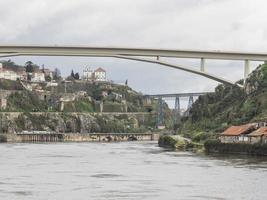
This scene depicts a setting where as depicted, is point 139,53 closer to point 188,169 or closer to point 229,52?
point 229,52

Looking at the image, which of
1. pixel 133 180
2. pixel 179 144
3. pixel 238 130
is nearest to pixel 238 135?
pixel 238 130

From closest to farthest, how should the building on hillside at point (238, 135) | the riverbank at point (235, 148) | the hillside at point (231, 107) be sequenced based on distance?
the riverbank at point (235, 148)
the building on hillside at point (238, 135)
the hillside at point (231, 107)

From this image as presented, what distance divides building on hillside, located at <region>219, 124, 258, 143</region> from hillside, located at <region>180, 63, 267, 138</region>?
6.39 metres

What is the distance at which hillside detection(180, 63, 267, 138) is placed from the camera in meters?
107

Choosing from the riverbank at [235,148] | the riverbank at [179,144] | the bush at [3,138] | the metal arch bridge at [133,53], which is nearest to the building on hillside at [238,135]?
the riverbank at [235,148]

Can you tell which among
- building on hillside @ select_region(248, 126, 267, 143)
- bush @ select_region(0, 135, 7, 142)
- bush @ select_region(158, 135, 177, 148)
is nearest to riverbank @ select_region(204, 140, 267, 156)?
building on hillside @ select_region(248, 126, 267, 143)

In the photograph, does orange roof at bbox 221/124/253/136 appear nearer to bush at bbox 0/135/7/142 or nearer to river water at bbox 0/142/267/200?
river water at bbox 0/142/267/200

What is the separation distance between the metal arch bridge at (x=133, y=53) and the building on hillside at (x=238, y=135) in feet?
Answer: 51.7

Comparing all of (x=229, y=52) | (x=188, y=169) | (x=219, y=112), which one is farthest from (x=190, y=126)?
(x=188, y=169)

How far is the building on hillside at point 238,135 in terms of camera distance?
278 ft

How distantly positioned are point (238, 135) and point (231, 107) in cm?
3644

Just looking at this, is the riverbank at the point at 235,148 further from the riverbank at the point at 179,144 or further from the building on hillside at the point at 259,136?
the riverbank at the point at 179,144

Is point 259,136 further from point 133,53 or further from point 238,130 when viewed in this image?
point 133,53

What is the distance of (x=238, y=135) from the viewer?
8625 cm
